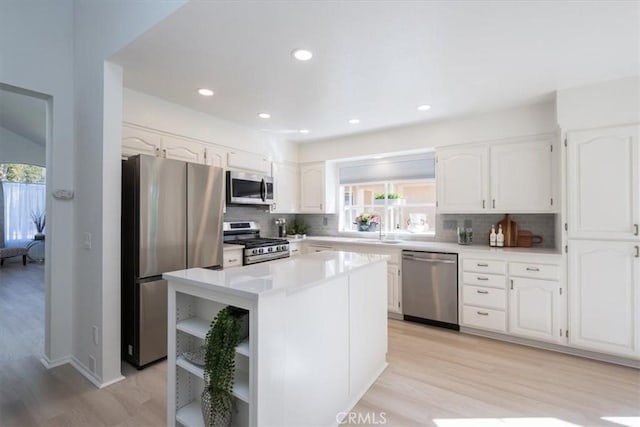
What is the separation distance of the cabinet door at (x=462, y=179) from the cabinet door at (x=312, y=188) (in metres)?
1.81

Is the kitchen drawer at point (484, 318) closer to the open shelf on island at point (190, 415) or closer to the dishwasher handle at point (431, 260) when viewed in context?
the dishwasher handle at point (431, 260)

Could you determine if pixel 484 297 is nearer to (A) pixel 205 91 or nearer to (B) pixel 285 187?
(B) pixel 285 187

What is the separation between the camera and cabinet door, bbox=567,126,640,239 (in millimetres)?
2520

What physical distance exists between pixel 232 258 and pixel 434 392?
92.9 inches

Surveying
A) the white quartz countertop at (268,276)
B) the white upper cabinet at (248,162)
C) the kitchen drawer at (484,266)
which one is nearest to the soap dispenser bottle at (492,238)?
the kitchen drawer at (484,266)

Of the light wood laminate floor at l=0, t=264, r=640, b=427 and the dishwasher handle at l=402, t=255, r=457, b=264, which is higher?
the dishwasher handle at l=402, t=255, r=457, b=264

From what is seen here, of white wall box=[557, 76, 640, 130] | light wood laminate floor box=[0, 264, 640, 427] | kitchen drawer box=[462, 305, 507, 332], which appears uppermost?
white wall box=[557, 76, 640, 130]

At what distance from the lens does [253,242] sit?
12.5ft

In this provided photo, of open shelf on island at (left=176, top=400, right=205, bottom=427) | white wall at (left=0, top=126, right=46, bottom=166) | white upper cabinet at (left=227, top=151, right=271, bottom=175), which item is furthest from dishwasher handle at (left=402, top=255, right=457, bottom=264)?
white wall at (left=0, top=126, right=46, bottom=166)

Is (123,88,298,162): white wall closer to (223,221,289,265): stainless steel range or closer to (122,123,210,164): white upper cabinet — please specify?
(122,123,210,164): white upper cabinet

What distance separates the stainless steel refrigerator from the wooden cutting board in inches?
136

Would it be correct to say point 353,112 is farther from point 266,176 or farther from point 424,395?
point 424,395

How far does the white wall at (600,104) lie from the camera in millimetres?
2512

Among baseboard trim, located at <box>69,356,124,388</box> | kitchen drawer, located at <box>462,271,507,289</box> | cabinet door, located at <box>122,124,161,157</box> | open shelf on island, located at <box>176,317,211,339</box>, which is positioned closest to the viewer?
open shelf on island, located at <box>176,317,211,339</box>
